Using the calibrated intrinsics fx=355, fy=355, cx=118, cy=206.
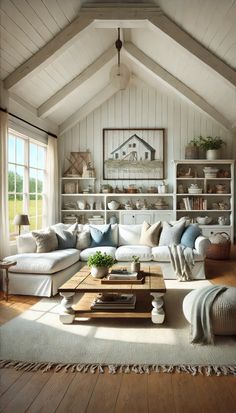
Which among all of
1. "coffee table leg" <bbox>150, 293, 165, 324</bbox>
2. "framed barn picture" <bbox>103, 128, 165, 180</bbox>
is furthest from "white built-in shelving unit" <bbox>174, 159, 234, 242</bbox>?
"coffee table leg" <bbox>150, 293, 165, 324</bbox>

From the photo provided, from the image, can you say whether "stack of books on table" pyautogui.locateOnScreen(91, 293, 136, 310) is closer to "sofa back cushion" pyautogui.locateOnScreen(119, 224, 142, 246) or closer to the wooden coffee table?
the wooden coffee table

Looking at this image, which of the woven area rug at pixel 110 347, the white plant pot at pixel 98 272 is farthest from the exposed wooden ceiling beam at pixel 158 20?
the woven area rug at pixel 110 347

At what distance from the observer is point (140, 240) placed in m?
6.01

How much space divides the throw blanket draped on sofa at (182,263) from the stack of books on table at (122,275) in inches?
53.1

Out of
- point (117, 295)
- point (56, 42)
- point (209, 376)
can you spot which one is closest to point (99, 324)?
point (117, 295)

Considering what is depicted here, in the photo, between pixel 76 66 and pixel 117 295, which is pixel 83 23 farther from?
pixel 117 295

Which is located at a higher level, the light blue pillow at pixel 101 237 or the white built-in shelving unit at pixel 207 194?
the white built-in shelving unit at pixel 207 194

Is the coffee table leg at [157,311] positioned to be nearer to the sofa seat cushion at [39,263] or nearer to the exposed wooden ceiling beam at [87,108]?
the sofa seat cushion at [39,263]

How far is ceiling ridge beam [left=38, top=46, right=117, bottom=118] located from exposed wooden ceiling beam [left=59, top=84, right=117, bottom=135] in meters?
1.42

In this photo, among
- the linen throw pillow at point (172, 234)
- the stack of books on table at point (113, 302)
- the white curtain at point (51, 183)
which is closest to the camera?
the stack of books on table at point (113, 302)

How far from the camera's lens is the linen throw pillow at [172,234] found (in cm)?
571

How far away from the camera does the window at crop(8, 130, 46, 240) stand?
6.07m

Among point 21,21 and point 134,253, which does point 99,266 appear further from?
point 21,21

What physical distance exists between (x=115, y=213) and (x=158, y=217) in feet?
3.44
